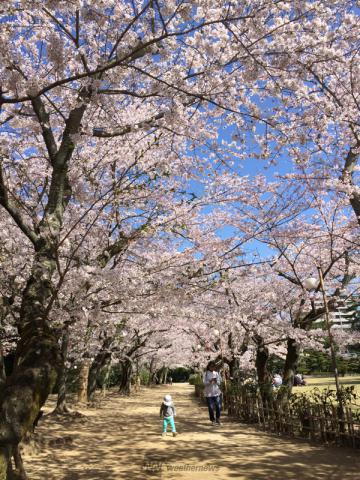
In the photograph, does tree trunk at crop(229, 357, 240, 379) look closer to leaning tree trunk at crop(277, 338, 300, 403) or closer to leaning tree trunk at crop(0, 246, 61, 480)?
leaning tree trunk at crop(277, 338, 300, 403)

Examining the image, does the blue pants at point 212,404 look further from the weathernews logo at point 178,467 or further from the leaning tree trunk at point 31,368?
the leaning tree trunk at point 31,368

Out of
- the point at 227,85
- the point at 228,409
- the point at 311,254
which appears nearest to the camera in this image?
the point at 227,85

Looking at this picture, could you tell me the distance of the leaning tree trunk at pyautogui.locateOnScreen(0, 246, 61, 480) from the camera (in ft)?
9.74

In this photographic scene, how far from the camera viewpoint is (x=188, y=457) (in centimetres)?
719

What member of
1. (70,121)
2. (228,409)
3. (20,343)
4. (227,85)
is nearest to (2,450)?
(20,343)

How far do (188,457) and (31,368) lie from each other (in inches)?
193

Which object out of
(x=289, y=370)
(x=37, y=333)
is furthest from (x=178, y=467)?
(x=289, y=370)

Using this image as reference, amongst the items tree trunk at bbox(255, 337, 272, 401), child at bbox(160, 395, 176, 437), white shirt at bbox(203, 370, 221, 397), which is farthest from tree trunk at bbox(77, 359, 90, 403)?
child at bbox(160, 395, 176, 437)

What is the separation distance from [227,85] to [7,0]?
9.29 ft

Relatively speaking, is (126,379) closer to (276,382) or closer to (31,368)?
(276,382)

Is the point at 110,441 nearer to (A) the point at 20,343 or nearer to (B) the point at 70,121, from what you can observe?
(A) the point at 20,343

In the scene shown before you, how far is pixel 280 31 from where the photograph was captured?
476 cm

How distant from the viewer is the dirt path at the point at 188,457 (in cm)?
604

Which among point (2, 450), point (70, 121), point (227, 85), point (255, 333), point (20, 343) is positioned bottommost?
point (2, 450)
